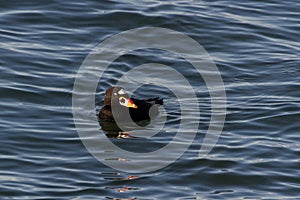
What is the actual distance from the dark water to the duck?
424 millimetres

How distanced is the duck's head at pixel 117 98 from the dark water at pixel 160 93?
1.63 feet

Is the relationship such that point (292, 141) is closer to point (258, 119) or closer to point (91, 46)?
point (258, 119)

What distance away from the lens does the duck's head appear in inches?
604

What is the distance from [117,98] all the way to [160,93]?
1.28 metres

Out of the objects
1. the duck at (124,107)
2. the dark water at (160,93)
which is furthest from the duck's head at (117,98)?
the dark water at (160,93)

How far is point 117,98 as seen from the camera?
1538cm

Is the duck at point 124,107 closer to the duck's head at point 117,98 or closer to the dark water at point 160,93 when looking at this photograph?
the duck's head at point 117,98

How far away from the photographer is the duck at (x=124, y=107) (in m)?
15.3

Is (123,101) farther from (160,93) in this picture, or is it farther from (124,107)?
(160,93)

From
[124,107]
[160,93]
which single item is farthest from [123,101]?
[160,93]

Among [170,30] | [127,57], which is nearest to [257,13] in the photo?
[170,30]

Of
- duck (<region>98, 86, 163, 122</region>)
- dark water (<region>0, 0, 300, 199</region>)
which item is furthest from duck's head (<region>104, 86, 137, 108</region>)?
dark water (<region>0, 0, 300, 199</region>)

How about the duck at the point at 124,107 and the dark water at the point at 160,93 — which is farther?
the duck at the point at 124,107

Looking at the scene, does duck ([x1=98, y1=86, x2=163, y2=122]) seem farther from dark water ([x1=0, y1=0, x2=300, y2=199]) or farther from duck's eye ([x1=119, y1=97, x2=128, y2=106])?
dark water ([x1=0, y1=0, x2=300, y2=199])
